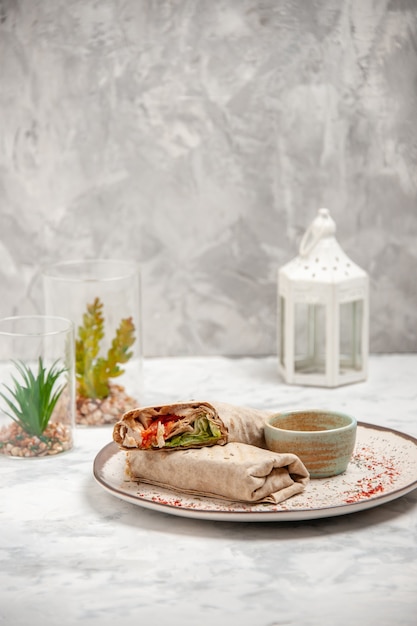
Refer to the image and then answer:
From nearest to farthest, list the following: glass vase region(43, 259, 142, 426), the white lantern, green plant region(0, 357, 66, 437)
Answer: green plant region(0, 357, 66, 437) < glass vase region(43, 259, 142, 426) < the white lantern

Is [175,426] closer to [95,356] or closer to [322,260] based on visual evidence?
[95,356]

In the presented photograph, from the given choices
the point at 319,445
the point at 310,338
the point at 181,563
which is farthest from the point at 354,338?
the point at 181,563

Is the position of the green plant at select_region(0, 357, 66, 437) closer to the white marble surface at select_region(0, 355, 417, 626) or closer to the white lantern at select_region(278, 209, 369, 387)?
the white marble surface at select_region(0, 355, 417, 626)

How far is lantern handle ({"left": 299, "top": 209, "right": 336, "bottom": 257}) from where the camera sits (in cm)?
153

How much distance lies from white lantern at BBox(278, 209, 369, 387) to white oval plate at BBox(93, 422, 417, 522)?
0.33m

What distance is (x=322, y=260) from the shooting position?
152cm

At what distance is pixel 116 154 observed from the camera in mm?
1643

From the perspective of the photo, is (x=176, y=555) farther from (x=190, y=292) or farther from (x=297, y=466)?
(x=190, y=292)

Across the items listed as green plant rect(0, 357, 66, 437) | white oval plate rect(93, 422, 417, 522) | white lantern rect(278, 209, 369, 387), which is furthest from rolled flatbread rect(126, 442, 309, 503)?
white lantern rect(278, 209, 369, 387)

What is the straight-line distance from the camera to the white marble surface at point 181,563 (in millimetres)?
862

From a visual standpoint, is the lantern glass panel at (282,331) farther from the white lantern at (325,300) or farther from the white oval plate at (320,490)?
the white oval plate at (320,490)

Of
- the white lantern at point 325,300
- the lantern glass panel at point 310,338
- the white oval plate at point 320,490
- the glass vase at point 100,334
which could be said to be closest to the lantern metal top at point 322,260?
the white lantern at point 325,300

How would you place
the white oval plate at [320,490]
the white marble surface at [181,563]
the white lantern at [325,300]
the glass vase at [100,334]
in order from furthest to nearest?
the white lantern at [325,300] < the glass vase at [100,334] < the white oval plate at [320,490] < the white marble surface at [181,563]

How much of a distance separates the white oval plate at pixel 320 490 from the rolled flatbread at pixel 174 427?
5cm
